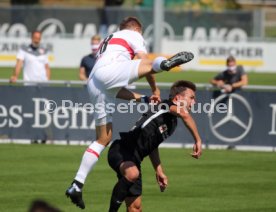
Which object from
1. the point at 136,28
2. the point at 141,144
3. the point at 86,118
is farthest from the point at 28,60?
the point at 141,144

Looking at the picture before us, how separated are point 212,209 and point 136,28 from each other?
8.74 feet

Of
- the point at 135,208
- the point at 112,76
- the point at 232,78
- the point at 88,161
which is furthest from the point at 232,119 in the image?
the point at 135,208

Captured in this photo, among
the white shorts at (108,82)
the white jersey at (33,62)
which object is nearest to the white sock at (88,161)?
the white shorts at (108,82)

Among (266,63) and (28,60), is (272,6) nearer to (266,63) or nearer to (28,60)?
(266,63)

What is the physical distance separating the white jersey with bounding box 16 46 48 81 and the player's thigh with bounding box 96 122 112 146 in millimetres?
9125

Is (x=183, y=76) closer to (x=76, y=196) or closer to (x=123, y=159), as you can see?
(x=76, y=196)

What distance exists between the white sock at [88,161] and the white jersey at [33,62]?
9.32 m

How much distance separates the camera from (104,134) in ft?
40.0

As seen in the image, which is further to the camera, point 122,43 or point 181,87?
point 122,43

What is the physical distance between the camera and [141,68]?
1156cm

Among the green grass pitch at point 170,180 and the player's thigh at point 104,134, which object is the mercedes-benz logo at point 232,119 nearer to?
the green grass pitch at point 170,180

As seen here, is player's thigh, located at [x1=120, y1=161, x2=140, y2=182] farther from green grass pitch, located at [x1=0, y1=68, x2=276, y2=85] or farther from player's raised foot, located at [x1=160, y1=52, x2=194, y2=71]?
green grass pitch, located at [x1=0, y1=68, x2=276, y2=85]

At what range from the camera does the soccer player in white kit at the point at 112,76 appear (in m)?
11.8

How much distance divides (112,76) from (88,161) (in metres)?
1.11
